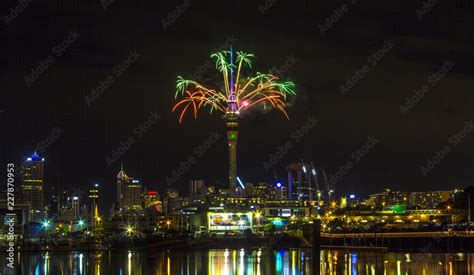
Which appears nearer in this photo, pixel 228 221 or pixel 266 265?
pixel 266 265

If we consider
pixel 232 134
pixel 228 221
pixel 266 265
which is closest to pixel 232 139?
pixel 232 134

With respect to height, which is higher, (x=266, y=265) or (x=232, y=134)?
(x=232, y=134)

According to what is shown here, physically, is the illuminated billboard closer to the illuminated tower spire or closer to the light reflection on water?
the illuminated tower spire

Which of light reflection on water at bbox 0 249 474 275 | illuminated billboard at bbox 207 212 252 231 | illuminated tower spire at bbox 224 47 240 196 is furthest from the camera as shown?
illuminated billboard at bbox 207 212 252 231

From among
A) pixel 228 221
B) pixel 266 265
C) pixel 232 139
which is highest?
pixel 232 139

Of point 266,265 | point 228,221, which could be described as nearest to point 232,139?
point 228,221

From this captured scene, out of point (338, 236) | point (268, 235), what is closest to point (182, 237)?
point (268, 235)

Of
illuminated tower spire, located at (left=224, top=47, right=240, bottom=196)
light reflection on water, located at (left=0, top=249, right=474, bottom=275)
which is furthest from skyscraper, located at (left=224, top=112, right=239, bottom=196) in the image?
light reflection on water, located at (left=0, top=249, right=474, bottom=275)

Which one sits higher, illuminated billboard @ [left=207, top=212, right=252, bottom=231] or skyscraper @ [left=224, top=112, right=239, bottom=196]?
skyscraper @ [left=224, top=112, right=239, bottom=196]

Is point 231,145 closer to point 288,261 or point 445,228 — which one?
point 445,228

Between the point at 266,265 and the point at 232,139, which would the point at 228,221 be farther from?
the point at 266,265
